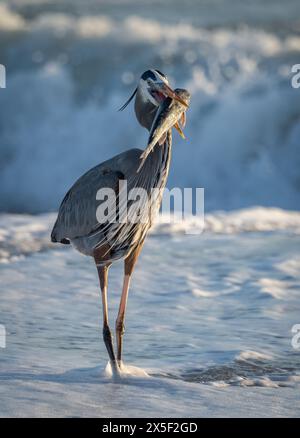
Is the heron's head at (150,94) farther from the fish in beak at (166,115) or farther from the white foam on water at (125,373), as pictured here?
the white foam on water at (125,373)

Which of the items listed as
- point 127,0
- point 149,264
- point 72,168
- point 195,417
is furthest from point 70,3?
point 195,417

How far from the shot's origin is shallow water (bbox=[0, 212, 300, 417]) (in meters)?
4.02

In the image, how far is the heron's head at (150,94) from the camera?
4.53 meters

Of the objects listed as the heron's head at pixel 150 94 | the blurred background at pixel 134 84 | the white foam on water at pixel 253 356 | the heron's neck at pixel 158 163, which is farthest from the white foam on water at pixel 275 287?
the blurred background at pixel 134 84

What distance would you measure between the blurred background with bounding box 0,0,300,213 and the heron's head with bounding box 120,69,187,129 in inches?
314

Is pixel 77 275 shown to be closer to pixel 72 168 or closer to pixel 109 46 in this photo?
pixel 72 168

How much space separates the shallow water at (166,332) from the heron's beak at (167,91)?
1324mm

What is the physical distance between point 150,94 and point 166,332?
61.1 inches

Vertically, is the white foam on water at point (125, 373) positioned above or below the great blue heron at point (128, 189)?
below

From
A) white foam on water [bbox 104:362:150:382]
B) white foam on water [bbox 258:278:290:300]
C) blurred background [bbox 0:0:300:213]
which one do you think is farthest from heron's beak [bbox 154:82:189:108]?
blurred background [bbox 0:0:300:213]

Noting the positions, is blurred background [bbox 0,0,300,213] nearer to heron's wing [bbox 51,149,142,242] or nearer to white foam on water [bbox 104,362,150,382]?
heron's wing [bbox 51,149,142,242]

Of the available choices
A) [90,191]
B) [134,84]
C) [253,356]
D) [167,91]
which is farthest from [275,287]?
[134,84]

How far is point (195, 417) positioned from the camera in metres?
3.82

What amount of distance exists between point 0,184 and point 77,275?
23.2ft
